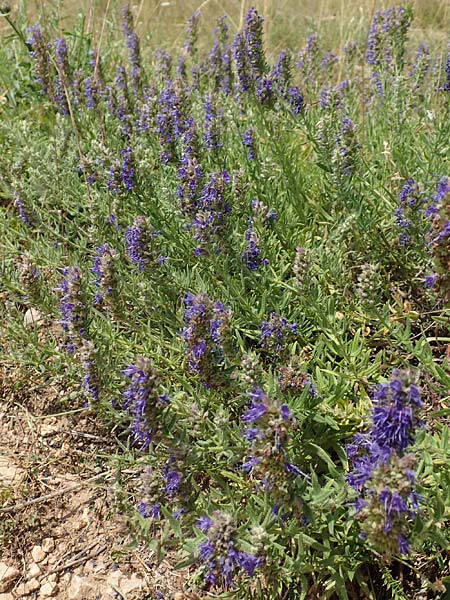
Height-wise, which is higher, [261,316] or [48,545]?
[261,316]

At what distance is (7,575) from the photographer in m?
2.96

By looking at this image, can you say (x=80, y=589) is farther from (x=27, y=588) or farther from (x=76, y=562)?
(x=27, y=588)

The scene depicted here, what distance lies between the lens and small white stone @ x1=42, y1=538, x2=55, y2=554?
3.08 metres

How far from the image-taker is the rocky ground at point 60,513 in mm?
2881

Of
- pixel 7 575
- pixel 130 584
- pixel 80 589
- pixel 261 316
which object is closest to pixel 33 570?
pixel 7 575

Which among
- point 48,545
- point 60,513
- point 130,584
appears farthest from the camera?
point 60,513

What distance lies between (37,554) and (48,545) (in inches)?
2.6

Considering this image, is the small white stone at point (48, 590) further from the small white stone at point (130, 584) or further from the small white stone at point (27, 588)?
the small white stone at point (130, 584)

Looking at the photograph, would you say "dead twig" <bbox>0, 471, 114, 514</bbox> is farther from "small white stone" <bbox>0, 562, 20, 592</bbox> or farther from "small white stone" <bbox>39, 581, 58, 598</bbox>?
"small white stone" <bbox>39, 581, 58, 598</bbox>

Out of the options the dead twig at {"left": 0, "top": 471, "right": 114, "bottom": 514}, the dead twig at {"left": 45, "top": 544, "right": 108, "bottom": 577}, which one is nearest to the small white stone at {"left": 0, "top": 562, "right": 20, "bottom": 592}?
the dead twig at {"left": 45, "top": 544, "right": 108, "bottom": 577}

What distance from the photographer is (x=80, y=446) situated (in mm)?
3527

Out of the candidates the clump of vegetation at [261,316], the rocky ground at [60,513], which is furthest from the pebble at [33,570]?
the clump of vegetation at [261,316]

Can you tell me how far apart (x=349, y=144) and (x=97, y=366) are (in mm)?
1827

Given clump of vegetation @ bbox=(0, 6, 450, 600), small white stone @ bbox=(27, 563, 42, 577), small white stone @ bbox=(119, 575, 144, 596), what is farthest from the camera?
small white stone @ bbox=(27, 563, 42, 577)
